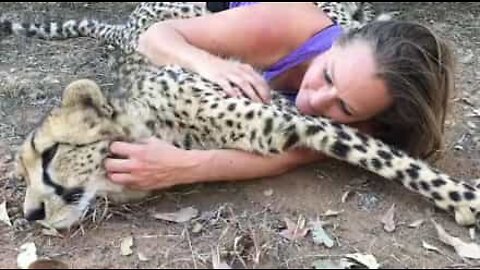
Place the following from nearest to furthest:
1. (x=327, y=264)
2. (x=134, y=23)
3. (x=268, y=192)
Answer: (x=327, y=264) → (x=268, y=192) → (x=134, y=23)

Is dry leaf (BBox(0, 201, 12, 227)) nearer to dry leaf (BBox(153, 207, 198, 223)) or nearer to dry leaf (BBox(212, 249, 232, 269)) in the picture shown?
dry leaf (BBox(153, 207, 198, 223))

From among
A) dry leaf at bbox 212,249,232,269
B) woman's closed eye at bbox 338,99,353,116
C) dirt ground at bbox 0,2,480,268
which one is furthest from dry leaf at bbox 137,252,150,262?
woman's closed eye at bbox 338,99,353,116

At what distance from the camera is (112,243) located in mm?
2242

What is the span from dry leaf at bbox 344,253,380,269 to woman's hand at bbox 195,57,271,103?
569 mm

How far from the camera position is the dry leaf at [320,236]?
7.30 ft

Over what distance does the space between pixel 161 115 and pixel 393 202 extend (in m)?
0.68

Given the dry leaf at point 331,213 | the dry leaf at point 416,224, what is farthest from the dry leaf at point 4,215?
the dry leaf at point 416,224

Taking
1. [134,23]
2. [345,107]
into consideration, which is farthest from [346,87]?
[134,23]

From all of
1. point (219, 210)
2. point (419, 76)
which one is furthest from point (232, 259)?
point (419, 76)

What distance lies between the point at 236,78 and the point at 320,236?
1.81 feet

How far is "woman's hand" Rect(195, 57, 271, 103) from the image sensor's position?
252 cm

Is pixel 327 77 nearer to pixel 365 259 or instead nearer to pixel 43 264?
pixel 365 259

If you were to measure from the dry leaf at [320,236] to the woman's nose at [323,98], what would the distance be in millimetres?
325

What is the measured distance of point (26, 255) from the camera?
2.18m
